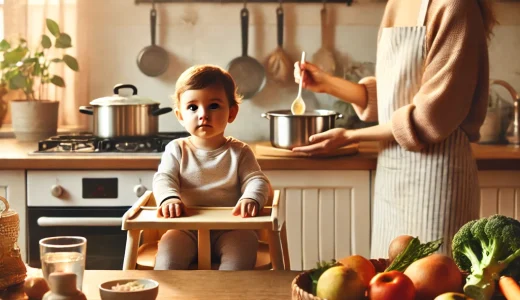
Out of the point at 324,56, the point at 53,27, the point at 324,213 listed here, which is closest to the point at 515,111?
the point at 324,56

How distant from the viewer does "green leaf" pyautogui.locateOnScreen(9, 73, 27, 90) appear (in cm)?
333

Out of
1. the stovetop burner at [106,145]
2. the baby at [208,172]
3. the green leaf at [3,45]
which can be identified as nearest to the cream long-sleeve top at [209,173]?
the baby at [208,172]

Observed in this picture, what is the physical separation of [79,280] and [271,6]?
2.32 meters

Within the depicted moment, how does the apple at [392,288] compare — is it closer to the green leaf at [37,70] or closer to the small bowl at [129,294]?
the small bowl at [129,294]

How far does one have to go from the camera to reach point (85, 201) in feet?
9.34

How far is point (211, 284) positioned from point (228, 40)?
2103mm

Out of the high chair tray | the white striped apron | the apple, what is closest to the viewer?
the apple

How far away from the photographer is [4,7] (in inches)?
137

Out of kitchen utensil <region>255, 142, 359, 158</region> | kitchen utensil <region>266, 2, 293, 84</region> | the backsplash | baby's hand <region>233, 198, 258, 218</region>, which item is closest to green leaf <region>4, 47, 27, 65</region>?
the backsplash

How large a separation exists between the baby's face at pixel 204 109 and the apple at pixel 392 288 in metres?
0.93

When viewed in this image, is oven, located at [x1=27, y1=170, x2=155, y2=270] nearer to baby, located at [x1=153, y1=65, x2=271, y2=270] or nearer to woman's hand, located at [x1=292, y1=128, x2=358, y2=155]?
woman's hand, located at [x1=292, y1=128, x2=358, y2=155]

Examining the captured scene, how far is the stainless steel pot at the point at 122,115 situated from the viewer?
2.92m

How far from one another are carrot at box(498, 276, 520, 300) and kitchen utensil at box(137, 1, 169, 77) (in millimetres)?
2428

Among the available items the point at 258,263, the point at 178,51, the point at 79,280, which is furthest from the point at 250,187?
the point at 178,51
